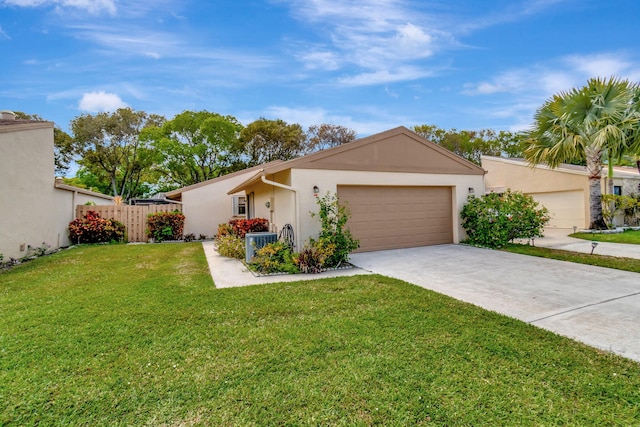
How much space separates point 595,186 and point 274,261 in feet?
A: 44.7

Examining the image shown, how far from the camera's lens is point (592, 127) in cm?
1166

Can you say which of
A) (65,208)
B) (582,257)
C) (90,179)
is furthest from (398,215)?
(90,179)

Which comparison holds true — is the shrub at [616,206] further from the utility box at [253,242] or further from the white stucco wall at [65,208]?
the white stucco wall at [65,208]

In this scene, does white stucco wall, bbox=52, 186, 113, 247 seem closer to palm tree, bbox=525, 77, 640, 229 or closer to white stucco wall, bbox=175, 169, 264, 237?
white stucco wall, bbox=175, 169, 264, 237

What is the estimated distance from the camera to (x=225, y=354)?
3.10m

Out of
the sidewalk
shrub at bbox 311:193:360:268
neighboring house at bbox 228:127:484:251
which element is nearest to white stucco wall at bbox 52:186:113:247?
neighboring house at bbox 228:127:484:251

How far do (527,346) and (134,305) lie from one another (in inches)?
202

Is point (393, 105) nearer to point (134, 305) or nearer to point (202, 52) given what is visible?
point (202, 52)

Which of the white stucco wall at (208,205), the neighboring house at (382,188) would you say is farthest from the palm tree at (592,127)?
the white stucco wall at (208,205)

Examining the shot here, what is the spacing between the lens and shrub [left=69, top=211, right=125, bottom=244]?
12.2 m

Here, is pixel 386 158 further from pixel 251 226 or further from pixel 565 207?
pixel 565 207

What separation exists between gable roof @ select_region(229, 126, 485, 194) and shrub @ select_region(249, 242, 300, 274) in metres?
2.03

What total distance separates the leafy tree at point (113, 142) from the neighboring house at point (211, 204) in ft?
38.4

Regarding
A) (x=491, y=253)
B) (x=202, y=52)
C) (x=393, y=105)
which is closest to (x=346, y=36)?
(x=202, y=52)
